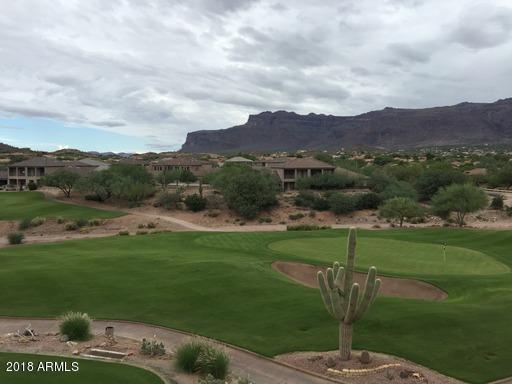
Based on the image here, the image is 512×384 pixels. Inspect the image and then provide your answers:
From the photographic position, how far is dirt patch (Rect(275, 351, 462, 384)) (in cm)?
1409

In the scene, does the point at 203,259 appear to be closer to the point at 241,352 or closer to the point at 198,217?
the point at 241,352

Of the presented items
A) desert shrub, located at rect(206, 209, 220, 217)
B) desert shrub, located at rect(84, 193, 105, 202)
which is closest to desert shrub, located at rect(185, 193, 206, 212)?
desert shrub, located at rect(206, 209, 220, 217)

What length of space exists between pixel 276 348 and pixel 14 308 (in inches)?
499

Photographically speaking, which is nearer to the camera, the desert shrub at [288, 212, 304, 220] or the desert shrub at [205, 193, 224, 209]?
the desert shrub at [288, 212, 304, 220]

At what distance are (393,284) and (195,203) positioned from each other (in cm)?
5032

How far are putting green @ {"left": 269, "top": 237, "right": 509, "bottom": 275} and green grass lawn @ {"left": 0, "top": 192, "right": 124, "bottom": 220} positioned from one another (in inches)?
1557

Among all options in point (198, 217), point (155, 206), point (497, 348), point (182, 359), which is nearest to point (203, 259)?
point (182, 359)

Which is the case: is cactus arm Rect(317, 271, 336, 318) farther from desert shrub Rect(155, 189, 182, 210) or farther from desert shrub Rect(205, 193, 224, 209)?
desert shrub Rect(155, 189, 182, 210)

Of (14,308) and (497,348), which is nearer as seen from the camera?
(497,348)

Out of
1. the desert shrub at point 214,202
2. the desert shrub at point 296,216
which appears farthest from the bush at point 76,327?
the desert shrub at point 214,202

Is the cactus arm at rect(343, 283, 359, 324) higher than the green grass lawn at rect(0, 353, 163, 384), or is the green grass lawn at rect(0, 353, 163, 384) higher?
the cactus arm at rect(343, 283, 359, 324)

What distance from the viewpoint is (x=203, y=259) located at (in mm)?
30703

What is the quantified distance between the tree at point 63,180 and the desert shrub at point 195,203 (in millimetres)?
21971

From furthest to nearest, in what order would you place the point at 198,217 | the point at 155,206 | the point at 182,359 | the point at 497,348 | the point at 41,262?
the point at 155,206
the point at 198,217
the point at 41,262
the point at 497,348
the point at 182,359
